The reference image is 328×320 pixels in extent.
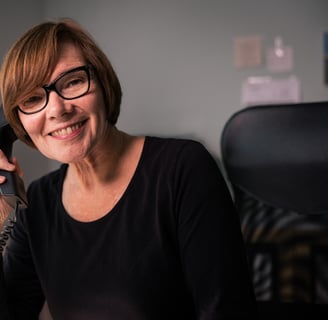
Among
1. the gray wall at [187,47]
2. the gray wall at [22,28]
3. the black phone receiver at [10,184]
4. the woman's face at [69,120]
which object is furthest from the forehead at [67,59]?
the gray wall at [187,47]

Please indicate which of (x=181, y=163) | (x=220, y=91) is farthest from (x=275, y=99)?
(x=181, y=163)

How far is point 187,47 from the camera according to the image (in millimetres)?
1646

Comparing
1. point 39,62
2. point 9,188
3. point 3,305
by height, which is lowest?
point 3,305

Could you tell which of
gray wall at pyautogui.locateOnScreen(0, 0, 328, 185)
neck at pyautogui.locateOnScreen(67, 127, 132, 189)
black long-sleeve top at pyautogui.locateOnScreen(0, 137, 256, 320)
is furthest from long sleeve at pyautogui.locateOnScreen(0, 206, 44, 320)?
gray wall at pyautogui.locateOnScreen(0, 0, 328, 185)

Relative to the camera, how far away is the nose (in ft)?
2.44

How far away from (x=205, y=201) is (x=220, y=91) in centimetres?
94

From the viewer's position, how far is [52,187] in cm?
95

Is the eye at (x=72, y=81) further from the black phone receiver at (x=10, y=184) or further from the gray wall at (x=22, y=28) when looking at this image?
the gray wall at (x=22, y=28)

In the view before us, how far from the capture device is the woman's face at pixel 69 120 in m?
0.76

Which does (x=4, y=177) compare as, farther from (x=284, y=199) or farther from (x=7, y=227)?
(x=284, y=199)

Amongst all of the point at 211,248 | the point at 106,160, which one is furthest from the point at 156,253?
the point at 106,160

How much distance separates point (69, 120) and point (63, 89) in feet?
0.18

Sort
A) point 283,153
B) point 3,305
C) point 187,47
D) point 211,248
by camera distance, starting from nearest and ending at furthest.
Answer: point 211,248 < point 3,305 < point 283,153 < point 187,47

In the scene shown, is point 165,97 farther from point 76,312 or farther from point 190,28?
point 76,312
